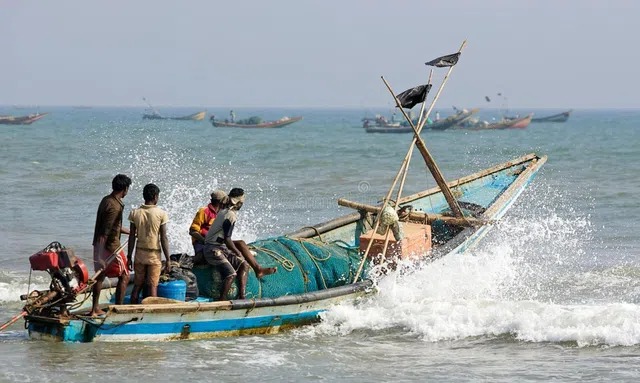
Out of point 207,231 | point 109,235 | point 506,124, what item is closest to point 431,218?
point 207,231

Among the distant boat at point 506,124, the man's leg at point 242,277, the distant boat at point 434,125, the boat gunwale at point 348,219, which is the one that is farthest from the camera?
the distant boat at point 506,124

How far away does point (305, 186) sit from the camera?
26594 millimetres

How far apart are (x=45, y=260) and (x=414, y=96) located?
5.56 m

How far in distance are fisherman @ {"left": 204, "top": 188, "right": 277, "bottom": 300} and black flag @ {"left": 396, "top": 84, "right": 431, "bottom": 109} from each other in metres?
3.68

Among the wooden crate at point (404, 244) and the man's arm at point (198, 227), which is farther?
the wooden crate at point (404, 244)

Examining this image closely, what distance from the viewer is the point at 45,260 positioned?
849 cm

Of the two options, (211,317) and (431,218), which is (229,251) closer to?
(211,317)

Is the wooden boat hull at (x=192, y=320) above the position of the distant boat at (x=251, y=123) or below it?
below

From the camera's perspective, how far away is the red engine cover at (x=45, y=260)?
334 inches

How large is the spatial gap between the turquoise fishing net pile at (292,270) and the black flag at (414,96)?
2296 mm

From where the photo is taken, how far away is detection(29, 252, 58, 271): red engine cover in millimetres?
8492

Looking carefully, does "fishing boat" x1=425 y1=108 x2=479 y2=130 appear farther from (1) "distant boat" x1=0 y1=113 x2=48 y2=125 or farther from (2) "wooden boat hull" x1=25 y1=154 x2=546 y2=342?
(2) "wooden boat hull" x1=25 y1=154 x2=546 y2=342

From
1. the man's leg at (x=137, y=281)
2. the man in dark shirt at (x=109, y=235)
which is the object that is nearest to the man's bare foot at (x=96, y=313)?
the man in dark shirt at (x=109, y=235)

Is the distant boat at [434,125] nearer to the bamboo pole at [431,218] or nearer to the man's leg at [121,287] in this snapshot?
the bamboo pole at [431,218]
